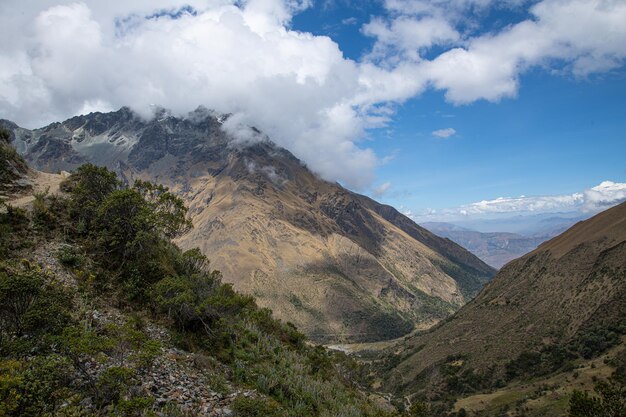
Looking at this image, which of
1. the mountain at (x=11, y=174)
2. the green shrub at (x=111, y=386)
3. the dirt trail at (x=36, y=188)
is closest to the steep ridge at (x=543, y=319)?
the green shrub at (x=111, y=386)

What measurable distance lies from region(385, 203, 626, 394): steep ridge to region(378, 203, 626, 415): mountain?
0.26 meters

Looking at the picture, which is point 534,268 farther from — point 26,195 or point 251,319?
point 26,195

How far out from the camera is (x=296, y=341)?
55.0 m

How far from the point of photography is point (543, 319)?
110688mm

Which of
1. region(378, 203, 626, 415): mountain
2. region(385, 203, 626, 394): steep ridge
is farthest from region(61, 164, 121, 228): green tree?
region(385, 203, 626, 394): steep ridge

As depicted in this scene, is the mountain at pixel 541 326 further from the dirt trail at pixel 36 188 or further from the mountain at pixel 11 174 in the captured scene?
the mountain at pixel 11 174

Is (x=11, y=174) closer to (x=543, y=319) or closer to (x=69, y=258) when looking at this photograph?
(x=69, y=258)

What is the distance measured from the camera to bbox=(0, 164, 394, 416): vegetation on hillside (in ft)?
53.4

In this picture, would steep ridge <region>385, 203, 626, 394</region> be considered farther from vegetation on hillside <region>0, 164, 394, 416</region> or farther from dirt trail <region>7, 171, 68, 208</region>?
dirt trail <region>7, 171, 68, 208</region>

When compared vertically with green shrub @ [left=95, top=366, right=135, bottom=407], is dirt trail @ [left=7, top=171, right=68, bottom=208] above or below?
above

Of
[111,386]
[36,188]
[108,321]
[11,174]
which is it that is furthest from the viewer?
[36,188]

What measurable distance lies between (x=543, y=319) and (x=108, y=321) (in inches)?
4885

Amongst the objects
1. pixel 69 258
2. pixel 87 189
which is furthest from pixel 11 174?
pixel 69 258

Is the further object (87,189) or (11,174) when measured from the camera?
(87,189)
